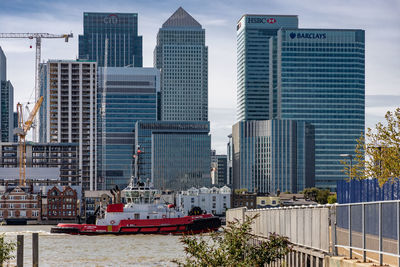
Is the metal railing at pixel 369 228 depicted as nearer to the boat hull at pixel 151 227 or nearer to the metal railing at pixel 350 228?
the metal railing at pixel 350 228

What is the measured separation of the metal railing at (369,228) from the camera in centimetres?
2578

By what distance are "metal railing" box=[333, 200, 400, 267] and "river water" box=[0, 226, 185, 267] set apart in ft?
104

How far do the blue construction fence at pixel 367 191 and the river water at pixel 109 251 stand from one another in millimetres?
13428

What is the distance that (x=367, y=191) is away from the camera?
5331 centimetres

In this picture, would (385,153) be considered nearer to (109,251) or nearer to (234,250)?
(234,250)

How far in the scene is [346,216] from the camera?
31.9 meters

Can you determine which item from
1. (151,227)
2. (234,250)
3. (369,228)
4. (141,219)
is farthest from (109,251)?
(369,228)

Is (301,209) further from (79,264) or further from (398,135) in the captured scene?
(79,264)

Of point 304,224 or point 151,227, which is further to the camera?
point 151,227

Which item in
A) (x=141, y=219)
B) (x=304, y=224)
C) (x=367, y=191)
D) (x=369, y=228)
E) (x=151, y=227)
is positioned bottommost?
(x=151, y=227)

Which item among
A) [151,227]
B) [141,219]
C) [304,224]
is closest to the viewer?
[304,224]

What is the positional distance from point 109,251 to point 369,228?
74753 mm

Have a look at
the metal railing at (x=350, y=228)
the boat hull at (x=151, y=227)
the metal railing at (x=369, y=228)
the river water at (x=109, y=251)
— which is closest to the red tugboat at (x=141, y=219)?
the boat hull at (x=151, y=227)

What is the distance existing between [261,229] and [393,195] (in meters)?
11.4
